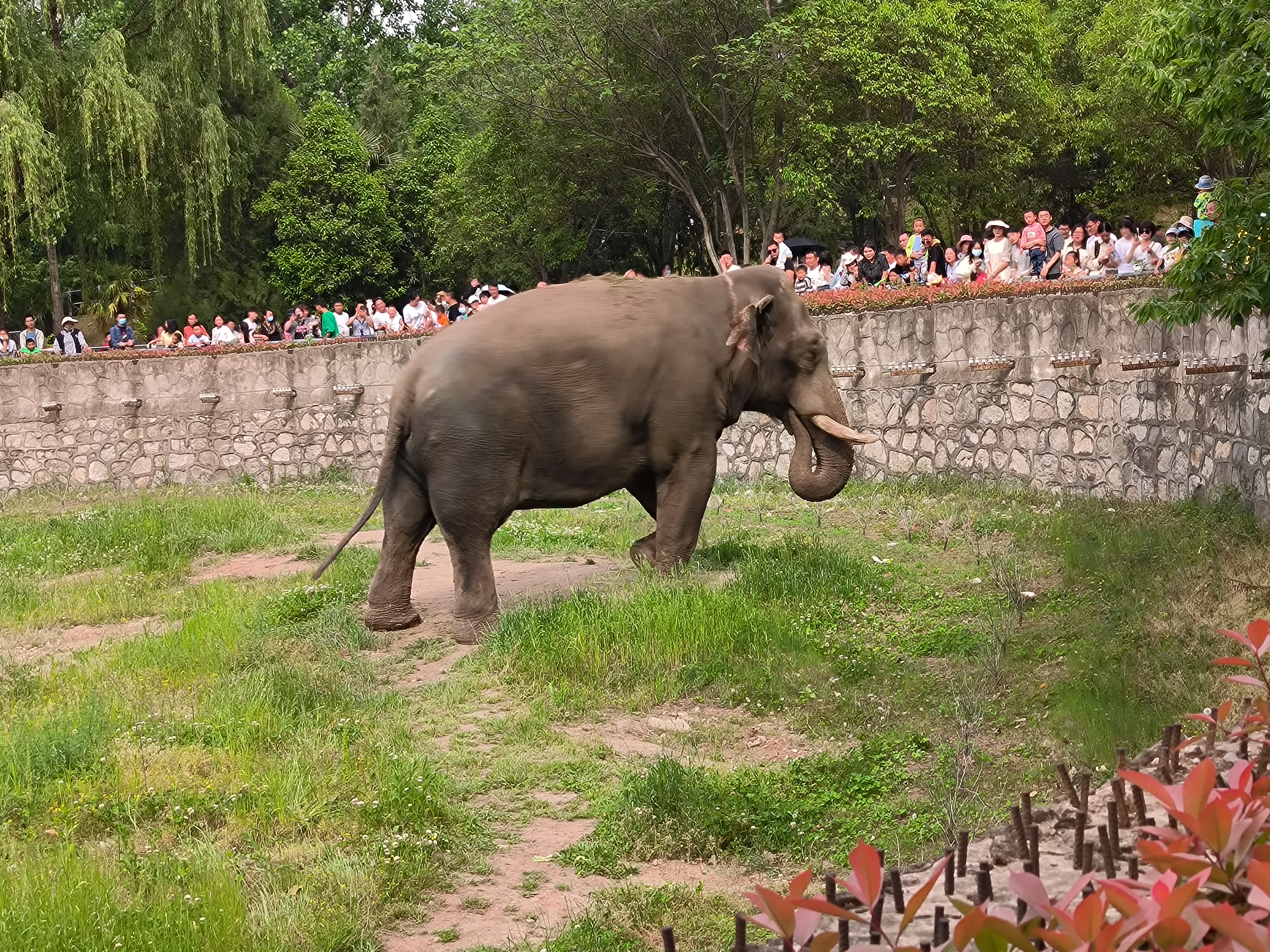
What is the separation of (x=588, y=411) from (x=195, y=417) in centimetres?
A: 1366

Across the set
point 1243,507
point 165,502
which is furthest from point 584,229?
point 1243,507

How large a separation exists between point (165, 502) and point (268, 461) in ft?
15.1

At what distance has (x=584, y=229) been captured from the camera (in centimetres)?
3372

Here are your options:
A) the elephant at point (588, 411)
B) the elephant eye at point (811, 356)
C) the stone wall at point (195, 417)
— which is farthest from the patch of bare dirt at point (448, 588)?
the stone wall at point (195, 417)

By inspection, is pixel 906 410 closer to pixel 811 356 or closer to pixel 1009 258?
pixel 1009 258

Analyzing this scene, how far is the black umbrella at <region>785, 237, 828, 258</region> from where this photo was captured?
99.7ft

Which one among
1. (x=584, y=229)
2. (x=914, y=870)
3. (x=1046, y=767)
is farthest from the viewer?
(x=584, y=229)

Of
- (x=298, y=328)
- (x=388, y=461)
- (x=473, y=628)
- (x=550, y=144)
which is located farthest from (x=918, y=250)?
(x=550, y=144)

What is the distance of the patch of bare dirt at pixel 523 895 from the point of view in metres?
5.28

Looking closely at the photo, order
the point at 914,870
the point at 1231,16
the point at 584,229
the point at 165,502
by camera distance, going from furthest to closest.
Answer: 1. the point at 584,229
2. the point at 165,502
3. the point at 1231,16
4. the point at 914,870

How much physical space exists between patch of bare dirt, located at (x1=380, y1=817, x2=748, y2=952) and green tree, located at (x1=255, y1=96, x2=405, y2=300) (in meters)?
28.8

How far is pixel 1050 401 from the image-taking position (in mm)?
14836

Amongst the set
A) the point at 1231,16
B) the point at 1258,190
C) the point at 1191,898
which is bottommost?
A: the point at 1191,898

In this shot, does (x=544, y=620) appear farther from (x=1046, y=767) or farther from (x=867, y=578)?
(x=1046, y=767)
